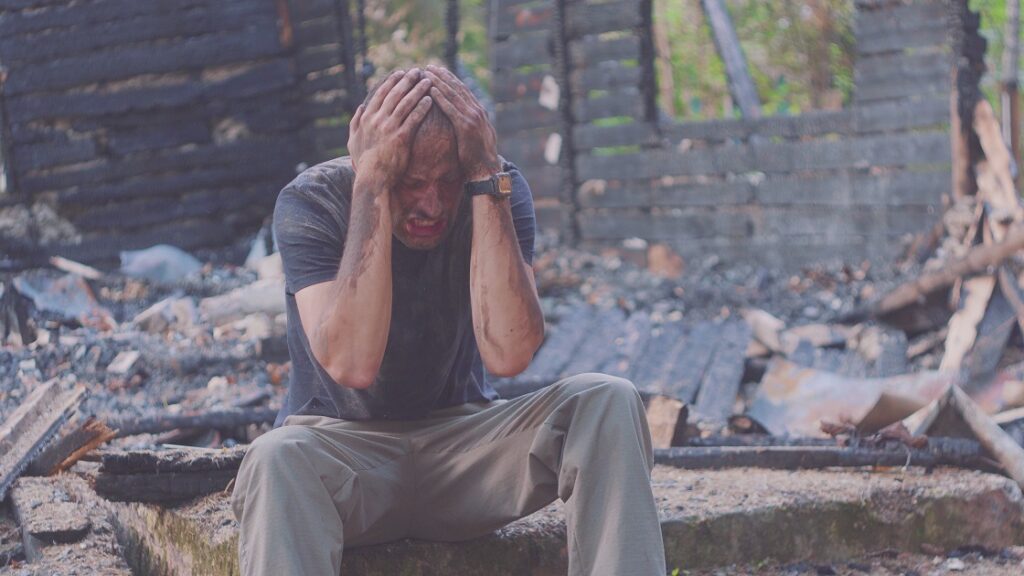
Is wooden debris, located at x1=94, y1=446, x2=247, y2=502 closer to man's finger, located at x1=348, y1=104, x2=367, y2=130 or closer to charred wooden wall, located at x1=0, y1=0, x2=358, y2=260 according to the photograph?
man's finger, located at x1=348, y1=104, x2=367, y2=130

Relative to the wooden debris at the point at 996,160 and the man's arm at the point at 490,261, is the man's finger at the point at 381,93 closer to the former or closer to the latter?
the man's arm at the point at 490,261

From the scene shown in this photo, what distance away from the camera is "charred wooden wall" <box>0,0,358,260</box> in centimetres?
988

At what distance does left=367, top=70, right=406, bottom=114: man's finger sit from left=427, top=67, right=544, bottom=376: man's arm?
3.6 inches

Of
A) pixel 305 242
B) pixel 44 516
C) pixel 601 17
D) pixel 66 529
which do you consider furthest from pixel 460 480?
pixel 601 17

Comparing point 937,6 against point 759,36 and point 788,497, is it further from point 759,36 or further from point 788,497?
point 759,36

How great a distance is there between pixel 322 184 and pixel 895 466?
2.32 meters

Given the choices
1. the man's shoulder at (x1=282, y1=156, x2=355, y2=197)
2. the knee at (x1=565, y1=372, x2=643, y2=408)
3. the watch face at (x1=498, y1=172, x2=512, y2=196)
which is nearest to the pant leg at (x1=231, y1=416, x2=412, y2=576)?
the knee at (x1=565, y1=372, x2=643, y2=408)

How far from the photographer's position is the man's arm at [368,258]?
2869mm

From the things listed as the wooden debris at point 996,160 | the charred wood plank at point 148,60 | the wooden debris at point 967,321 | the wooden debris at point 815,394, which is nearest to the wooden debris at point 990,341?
the wooden debris at point 967,321

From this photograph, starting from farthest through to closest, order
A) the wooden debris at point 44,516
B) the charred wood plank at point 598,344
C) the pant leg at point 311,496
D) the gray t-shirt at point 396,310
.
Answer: the charred wood plank at point 598,344 < the wooden debris at point 44,516 < the gray t-shirt at point 396,310 < the pant leg at point 311,496

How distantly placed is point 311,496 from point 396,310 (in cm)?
68

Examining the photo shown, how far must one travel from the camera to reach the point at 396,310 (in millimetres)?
3119

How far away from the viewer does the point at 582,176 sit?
408 inches

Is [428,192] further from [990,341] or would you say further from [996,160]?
[996,160]
